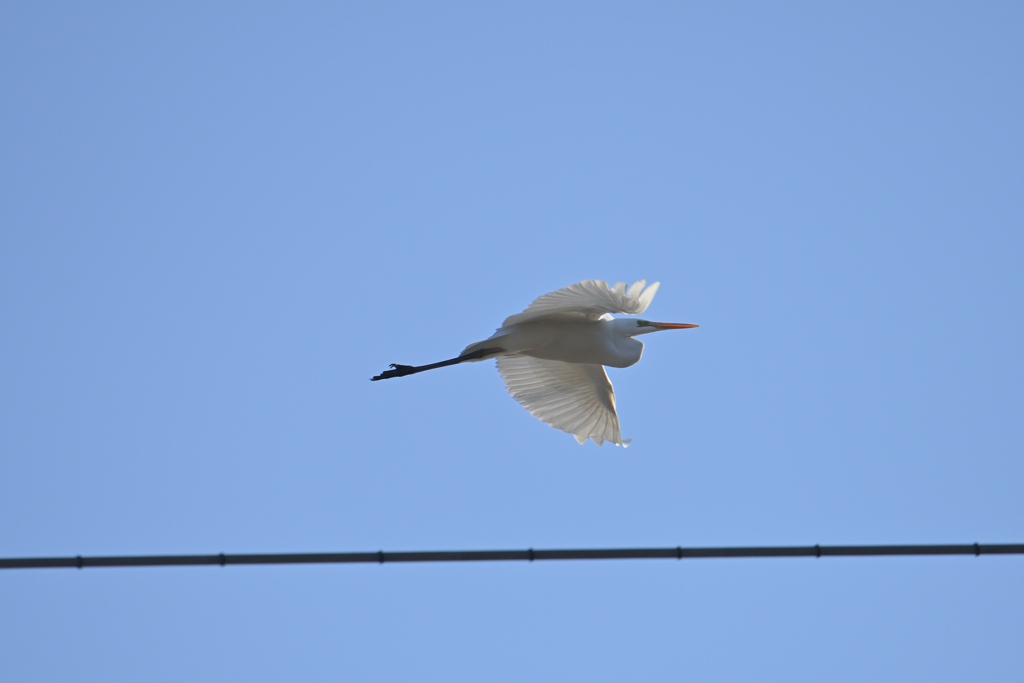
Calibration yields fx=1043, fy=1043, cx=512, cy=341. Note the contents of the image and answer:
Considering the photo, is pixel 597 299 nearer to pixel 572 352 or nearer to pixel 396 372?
pixel 572 352

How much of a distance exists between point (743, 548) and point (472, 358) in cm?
559

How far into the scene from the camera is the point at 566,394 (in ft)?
30.2

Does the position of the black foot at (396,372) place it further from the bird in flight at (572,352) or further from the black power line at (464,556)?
the black power line at (464,556)

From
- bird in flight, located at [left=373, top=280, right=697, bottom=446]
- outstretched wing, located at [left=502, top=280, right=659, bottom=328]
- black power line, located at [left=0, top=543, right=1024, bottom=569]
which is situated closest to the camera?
black power line, located at [left=0, top=543, right=1024, bottom=569]

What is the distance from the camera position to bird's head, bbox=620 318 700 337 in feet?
28.3

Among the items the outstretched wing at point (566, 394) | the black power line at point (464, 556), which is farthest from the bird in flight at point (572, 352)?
the black power line at point (464, 556)

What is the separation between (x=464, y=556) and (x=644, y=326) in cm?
597

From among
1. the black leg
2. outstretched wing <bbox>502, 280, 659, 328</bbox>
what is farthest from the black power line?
the black leg

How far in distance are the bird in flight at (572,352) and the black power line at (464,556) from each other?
4019 mm

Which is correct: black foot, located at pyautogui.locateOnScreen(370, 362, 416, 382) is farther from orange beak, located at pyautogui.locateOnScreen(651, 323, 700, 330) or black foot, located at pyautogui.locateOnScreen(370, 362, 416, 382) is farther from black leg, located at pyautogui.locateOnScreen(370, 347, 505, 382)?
orange beak, located at pyautogui.locateOnScreen(651, 323, 700, 330)

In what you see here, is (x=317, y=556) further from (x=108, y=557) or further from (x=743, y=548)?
(x=743, y=548)

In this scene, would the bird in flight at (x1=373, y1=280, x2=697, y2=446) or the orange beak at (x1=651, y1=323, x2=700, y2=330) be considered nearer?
the bird in flight at (x1=373, y1=280, x2=697, y2=446)

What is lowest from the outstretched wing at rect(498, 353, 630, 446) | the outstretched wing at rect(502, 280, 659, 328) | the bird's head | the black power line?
the black power line

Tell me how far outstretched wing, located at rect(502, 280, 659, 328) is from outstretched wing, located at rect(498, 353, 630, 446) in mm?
Answer: 1259
